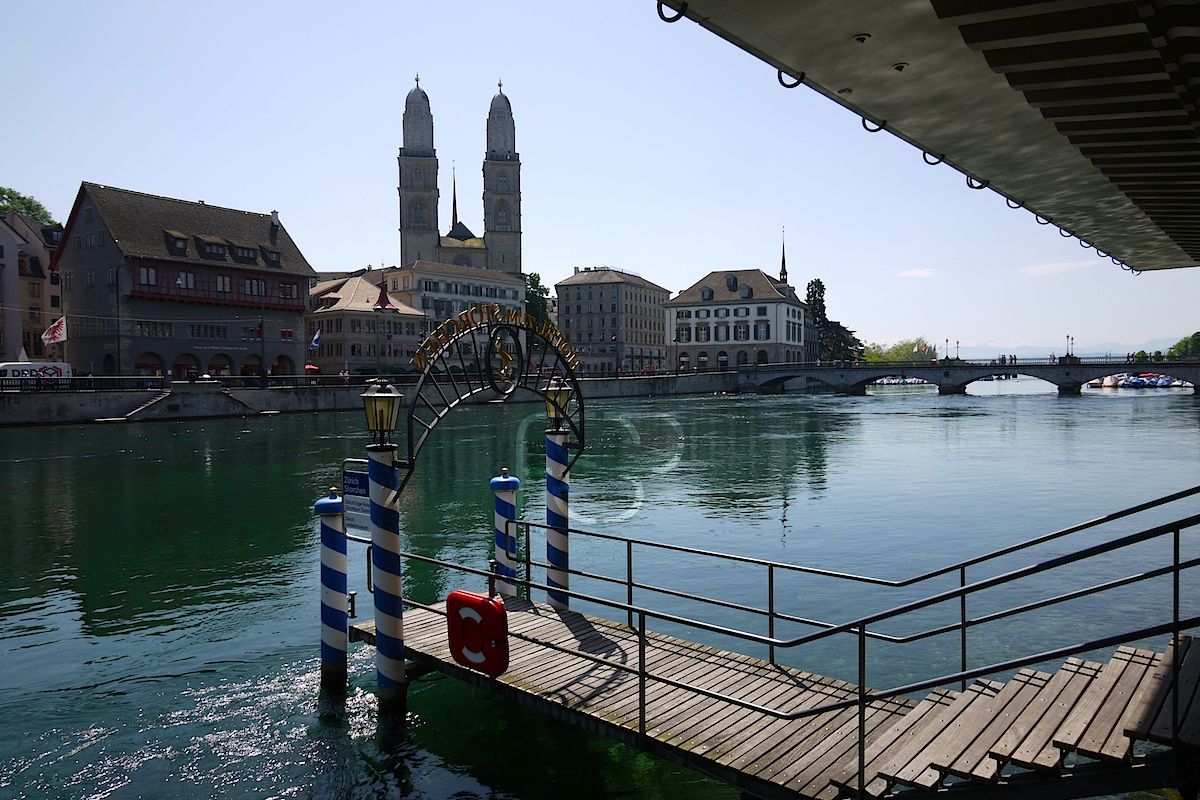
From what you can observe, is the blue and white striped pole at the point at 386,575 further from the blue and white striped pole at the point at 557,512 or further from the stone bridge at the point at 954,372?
the stone bridge at the point at 954,372

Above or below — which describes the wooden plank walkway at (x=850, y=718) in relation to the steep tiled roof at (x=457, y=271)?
below

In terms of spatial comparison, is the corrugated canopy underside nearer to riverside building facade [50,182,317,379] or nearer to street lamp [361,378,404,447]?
street lamp [361,378,404,447]

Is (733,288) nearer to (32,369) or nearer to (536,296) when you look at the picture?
(536,296)

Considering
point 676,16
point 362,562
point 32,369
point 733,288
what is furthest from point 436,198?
point 676,16

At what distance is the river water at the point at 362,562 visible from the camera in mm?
9805

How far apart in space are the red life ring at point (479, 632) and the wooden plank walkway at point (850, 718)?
20 cm

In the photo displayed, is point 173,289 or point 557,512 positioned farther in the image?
point 173,289

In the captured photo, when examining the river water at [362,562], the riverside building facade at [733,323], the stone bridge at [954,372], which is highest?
the riverside building facade at [733,323]

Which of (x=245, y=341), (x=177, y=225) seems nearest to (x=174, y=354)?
(x=245, y=341)

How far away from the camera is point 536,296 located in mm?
146625

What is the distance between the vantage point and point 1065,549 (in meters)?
20.4

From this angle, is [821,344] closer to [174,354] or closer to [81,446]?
[174,354]

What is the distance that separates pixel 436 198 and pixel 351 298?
194 feet

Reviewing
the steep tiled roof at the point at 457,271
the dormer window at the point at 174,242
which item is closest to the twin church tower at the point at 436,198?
the steep tiled roof at the point at 457,271
